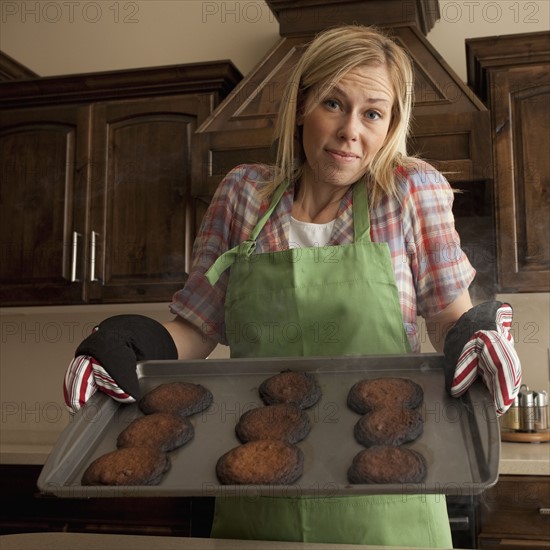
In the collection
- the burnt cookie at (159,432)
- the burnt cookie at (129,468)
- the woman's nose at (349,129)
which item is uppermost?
the woman's nose at (349,129)

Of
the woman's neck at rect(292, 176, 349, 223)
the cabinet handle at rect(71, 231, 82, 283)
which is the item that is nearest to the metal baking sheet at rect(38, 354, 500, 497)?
the woman's neck at rect(292, 176, 349, 223)

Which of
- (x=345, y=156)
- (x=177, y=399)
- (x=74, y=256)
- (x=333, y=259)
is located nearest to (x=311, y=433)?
(x=177, y=399)

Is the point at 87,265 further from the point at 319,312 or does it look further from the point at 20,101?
the point at 319,312

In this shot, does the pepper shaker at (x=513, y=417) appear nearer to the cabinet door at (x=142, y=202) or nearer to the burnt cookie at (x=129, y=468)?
the cabinet door at (x=142, y=202)

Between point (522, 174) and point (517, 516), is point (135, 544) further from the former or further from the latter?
point (522, 174)

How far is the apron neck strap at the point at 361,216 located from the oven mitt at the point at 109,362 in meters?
0.32

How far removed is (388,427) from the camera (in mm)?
709

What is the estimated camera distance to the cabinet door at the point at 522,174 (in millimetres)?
1744

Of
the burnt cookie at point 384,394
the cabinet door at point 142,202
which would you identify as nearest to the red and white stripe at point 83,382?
the burnt cookie at point 384,394

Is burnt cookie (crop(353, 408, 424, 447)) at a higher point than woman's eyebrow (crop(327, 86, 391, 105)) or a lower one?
lower

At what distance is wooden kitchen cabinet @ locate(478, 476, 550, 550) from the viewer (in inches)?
58.0

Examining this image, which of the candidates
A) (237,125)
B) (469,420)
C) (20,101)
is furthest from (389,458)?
(20,101)

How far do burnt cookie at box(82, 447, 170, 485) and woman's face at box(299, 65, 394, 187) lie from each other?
1.54 feet

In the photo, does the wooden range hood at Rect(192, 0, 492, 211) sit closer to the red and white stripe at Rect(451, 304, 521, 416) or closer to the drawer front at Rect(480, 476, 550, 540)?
the drawer front at Rect(480, 476, 550, 540)
